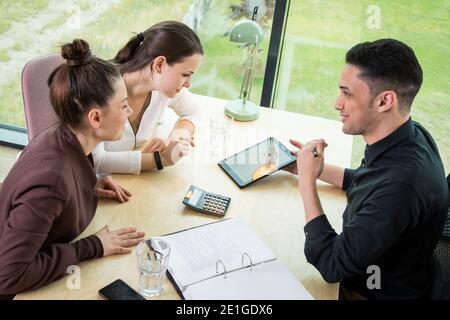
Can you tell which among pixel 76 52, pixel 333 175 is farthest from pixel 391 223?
pixel 76 52

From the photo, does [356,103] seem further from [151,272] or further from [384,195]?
[151,272]

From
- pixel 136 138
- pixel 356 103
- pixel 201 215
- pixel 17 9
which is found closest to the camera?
pixel 356 103

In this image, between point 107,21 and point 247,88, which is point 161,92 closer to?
point 247,88

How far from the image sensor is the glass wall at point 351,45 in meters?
2.40

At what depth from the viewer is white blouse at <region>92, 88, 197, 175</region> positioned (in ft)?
5.30

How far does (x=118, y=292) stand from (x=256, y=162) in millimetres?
758

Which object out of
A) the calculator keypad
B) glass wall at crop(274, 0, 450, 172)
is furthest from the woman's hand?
glass wall at crop(274, 0, 450, 172)

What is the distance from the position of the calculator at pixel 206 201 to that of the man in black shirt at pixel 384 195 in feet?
0.85

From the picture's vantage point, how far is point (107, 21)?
8.79 feet

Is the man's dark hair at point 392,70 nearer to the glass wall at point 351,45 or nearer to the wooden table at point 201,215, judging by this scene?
the wooden table at point 201,215

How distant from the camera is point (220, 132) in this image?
1906 mm

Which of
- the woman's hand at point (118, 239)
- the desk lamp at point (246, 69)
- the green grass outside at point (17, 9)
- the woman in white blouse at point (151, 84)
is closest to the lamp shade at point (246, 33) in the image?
the desk lamp at point (246, 69)

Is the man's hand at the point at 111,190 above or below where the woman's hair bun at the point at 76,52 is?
below
